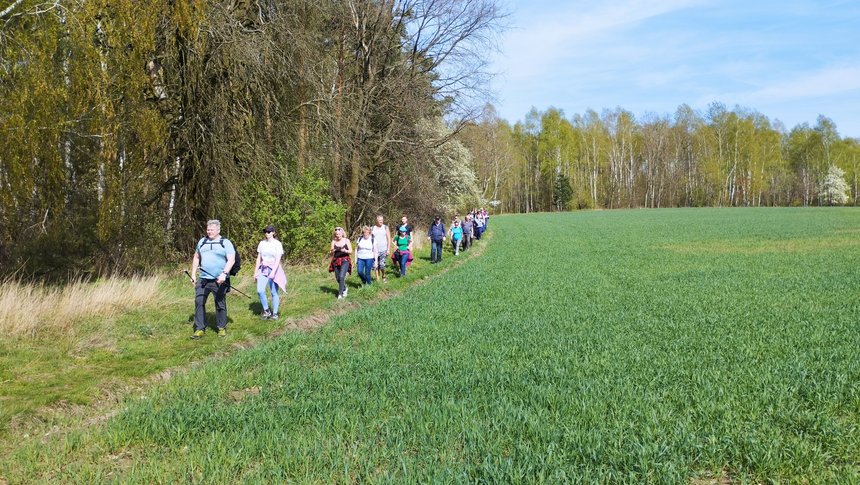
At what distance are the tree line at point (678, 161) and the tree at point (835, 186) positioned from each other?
0.45 feet

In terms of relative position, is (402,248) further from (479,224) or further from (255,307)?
(479,224)

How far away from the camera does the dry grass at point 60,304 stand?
7.71 m

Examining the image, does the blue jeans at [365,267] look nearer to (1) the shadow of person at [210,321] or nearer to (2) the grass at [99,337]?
(2) the grass at [99,337]

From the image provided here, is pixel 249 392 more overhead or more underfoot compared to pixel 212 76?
more underfoot

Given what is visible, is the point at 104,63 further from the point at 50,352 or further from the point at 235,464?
the point at 235,464

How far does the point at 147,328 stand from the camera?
8414 mm

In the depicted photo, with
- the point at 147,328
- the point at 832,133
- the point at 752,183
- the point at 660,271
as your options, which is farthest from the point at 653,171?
the point at 147,328

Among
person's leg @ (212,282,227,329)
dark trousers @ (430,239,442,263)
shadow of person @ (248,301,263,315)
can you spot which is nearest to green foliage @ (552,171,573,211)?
dark trousers @ (430,239,442,263)

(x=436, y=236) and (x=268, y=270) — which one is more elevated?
(x=436, y=236)

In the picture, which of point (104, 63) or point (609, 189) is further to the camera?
point (609, 189)

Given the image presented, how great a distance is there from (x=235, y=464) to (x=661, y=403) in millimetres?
3561

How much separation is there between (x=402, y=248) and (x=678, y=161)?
80.4 meters

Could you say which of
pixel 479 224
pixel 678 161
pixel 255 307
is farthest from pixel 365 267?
pixel 678 161

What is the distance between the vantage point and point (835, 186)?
7788cm
